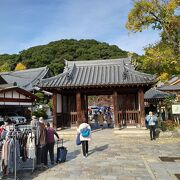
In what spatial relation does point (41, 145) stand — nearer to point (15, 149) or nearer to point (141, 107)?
point (15, 149)

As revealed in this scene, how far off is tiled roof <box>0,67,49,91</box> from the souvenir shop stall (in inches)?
1256

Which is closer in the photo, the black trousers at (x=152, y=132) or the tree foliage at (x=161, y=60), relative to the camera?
the black trousers at (x=152, y=132)

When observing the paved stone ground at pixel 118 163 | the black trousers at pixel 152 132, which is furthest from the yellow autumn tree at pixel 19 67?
the black trousers at pixel 152 132

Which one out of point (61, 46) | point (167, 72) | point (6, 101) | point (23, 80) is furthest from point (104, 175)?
point (61, 46)

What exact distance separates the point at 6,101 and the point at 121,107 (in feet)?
41.2

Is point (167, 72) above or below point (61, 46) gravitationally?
below

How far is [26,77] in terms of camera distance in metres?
47.0

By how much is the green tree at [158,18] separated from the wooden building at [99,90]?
10.0 feet

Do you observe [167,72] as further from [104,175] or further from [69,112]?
[104,175]

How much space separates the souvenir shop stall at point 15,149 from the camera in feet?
26.7

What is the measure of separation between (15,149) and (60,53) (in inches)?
2693

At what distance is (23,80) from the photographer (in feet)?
146

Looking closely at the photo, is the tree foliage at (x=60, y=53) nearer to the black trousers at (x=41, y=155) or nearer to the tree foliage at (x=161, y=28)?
the tree foliage at (x=161, y=28)

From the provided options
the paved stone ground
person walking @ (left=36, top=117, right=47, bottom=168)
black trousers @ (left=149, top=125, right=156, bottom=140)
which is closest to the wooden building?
black trousers @ (left=149, top=125, right=156, bottom=140)
